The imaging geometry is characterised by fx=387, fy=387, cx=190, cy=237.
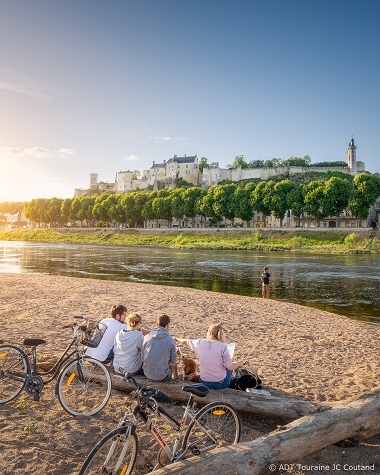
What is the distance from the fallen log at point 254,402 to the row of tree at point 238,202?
262 ft

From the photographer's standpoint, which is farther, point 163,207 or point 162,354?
point 163,207

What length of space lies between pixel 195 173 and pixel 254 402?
163339 millimetres

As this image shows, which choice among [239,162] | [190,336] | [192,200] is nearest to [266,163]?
[239,162]

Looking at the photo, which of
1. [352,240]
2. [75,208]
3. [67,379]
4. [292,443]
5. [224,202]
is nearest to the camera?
[292,443]

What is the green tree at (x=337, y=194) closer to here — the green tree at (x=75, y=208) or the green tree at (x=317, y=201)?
the green tree at (x=317, y=201)

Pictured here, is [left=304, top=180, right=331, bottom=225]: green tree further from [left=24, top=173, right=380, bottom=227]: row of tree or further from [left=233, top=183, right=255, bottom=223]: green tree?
[left=233, top=183, right=255, bottom=223]: green tree

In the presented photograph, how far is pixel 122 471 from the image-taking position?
4637 millimetres

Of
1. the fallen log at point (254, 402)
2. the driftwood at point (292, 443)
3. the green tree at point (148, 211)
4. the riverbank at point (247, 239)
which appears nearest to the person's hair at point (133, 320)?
the fallen log at point (254, 402)

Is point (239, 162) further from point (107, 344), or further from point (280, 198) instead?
point (107, 344)

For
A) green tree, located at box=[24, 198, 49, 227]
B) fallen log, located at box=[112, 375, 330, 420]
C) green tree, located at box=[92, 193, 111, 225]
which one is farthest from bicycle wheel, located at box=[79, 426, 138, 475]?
green tree, located at box=[24, 198, 49, 227]

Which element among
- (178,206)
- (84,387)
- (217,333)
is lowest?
(84,387)

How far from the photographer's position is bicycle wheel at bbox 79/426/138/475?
436cm

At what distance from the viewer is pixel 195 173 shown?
16688 centimetres

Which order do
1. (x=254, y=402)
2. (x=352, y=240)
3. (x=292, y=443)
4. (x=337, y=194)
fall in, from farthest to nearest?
(x=337, y=194) < (x=352, y=240) < (x=254, y=402) < (x=292, y=443)
